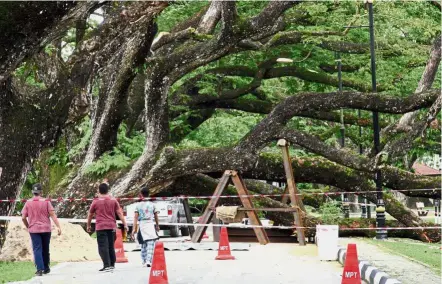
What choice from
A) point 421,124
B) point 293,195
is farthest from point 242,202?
point 421,124

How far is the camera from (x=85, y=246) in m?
22.0

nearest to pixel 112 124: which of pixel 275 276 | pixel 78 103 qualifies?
pixel 78 103

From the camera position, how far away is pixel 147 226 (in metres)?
18.5

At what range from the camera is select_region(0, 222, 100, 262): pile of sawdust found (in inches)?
795

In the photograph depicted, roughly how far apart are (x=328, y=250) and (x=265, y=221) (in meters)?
15.5

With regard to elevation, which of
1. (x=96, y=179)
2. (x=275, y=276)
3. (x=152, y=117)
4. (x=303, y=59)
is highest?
(x=303, y=59)

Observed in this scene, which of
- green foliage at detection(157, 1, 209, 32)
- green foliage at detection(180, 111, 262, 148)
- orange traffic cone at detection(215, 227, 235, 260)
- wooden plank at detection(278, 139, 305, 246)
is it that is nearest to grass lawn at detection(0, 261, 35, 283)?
orange traffic cone at detection(215, 227, 235, 260)

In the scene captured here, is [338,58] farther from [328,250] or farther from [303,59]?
[328,250]

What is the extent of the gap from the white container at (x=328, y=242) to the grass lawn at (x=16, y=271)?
232 inches

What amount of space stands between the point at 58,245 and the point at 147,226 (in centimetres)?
369

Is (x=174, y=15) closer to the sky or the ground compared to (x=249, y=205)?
closer to the sky

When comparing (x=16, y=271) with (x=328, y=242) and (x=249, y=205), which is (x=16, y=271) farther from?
(x=249, y=205)

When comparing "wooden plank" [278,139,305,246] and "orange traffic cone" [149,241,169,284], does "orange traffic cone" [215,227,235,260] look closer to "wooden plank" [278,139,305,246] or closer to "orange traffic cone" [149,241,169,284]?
"wooden plank" [278,139,305,246]

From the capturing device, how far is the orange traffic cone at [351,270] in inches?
510
